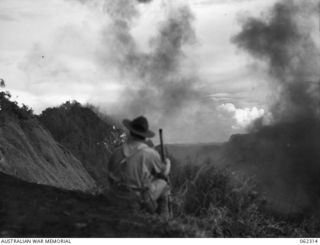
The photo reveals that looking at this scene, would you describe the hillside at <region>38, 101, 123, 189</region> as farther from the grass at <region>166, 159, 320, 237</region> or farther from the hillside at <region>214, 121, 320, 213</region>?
the hillside at <region>214, 121, 320, 213</region>

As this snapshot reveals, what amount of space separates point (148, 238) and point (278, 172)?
398 ft

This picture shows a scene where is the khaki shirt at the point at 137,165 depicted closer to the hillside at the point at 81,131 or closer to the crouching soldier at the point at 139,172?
the crouching soldier at the point at 139,172

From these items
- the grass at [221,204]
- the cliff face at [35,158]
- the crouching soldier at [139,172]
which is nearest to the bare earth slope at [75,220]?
the crouching soldier at [139,172]

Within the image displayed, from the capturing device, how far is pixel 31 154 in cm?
2430

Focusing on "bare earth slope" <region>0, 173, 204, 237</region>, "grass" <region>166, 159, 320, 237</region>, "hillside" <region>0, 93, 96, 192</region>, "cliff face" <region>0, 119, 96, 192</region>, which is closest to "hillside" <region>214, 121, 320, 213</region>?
"cliff face" <region>0, 119, 96, 192</region>

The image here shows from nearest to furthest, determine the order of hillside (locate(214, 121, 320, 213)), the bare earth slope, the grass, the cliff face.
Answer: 1. the bare earth slope
2. the grass
3. the cliff face
4. hillside (locate(214, 121, 320, 213))

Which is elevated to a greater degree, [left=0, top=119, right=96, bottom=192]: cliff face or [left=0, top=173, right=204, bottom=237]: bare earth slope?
[left=0, top=119, right=96, bottom=192]: cliff face

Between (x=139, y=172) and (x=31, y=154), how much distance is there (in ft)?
48.5

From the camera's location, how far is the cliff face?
2197 centimetres

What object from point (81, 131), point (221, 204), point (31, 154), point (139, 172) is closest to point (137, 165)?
point (139, 172)

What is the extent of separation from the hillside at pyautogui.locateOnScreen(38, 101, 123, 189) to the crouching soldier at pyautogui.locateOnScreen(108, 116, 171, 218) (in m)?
33.3

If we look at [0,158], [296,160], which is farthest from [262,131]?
[0,158]

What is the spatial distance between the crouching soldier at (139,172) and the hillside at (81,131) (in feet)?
109

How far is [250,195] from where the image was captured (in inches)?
589
